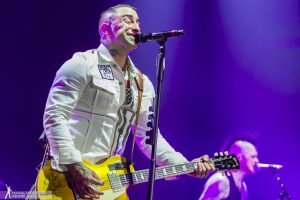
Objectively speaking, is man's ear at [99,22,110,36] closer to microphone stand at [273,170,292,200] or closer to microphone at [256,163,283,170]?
microphone at [256,163,283,170]

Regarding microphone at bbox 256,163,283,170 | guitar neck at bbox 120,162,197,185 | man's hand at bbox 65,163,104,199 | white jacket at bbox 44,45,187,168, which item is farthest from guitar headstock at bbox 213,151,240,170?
microphone at bbox 256,163,283,170

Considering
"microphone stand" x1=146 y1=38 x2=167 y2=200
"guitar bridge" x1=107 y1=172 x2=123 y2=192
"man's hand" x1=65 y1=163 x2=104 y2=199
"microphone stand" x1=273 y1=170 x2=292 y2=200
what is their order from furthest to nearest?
"microphone stand" x1=273 y1=170 x2=292 y2=200 → "guitar bridge" x1=107 y1=172 x2=123 y2=192 → "man's hand" x1=65 y1=163 x2=104 y2=199 → "microphone stand" x1=146 y1=38 x2=167 y2=200

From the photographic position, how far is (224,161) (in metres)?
3.55

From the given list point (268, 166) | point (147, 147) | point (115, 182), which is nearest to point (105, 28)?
point (147, 147)

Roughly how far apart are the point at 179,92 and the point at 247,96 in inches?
38.0

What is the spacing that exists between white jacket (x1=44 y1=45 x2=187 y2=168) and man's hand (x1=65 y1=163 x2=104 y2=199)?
55 mm

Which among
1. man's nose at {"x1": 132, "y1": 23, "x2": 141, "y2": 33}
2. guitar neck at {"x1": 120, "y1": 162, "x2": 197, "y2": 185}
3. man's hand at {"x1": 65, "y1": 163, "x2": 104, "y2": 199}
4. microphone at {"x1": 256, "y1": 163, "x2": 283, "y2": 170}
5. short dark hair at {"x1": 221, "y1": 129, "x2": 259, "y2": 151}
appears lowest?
microphone at {"x1": 256, "y1": 163, "x2": 283, "y2": 170}

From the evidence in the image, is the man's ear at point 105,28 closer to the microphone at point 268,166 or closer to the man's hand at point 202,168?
the man's hand at point 202,168

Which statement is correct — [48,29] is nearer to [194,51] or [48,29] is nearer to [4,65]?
[4,65]

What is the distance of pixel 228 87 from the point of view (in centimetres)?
633

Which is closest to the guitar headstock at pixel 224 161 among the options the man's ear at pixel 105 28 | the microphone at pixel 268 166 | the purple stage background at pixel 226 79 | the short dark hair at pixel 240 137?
the man's ear at pixel 105 28

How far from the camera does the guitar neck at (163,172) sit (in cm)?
309

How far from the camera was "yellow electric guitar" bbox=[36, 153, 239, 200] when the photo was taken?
9.04 ft

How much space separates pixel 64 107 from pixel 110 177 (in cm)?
53
